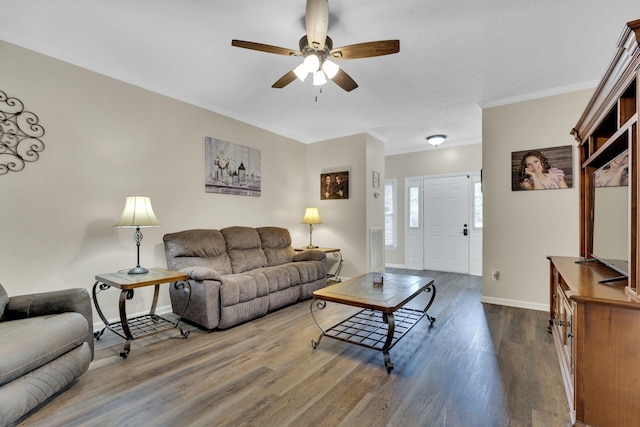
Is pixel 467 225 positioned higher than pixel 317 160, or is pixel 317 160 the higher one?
pixel 317 160

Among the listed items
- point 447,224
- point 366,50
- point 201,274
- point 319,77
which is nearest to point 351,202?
point 447,224

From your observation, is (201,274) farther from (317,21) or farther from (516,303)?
(516,303)

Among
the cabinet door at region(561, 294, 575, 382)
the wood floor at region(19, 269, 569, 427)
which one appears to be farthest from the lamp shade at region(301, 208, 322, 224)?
the cabinet door at region(561, 294, 575, 382)

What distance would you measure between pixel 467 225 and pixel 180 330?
5.12 m

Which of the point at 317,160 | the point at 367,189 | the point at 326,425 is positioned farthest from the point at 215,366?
the point at 317,160

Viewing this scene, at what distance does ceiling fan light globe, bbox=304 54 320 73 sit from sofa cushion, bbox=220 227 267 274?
7.96 feet

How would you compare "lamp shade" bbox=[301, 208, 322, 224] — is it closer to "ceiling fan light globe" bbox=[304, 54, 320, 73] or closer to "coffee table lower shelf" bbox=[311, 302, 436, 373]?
"coffee table lower shelf" bbox=[311, 302, 436, 373]

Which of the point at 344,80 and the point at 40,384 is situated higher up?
the point at 344,80

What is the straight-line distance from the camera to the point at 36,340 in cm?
166

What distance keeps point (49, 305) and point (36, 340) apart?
46cm

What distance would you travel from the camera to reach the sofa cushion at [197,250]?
126 inches

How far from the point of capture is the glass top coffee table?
223 cm

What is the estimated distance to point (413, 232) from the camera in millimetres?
6285

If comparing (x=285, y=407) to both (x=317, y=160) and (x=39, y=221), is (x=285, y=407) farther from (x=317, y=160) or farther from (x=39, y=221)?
A: (x=317, y=160)
